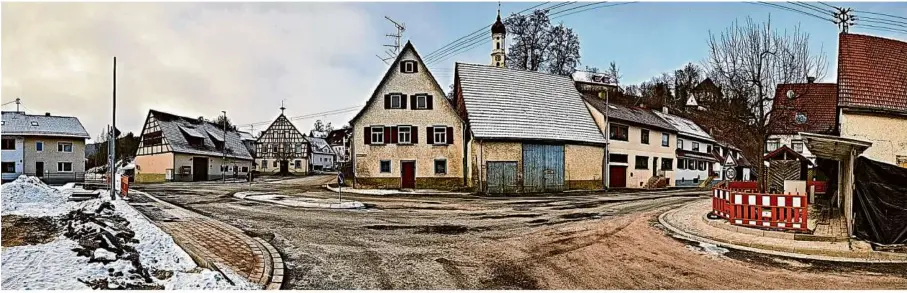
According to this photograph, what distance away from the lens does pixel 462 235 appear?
12406 millimetres

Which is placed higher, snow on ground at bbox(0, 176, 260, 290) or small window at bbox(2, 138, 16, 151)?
small window at bbox(2, 138, 16, 151)

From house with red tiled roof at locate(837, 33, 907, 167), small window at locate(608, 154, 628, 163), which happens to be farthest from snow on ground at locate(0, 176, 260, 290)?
small window at locate(608, 154, 628, 163)

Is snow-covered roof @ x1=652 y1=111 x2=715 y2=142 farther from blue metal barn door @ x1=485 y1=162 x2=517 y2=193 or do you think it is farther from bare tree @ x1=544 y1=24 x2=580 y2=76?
blue metal barn door @ x1=485 y1=162 x2=517 y2=193

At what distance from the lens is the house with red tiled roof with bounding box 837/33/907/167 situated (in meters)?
17.9

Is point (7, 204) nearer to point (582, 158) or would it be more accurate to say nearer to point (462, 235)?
point (462, 235)

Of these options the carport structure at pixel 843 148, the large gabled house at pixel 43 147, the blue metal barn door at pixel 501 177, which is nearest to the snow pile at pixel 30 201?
the carport structure at pixel 843 148

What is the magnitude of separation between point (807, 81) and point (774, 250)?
16.3m

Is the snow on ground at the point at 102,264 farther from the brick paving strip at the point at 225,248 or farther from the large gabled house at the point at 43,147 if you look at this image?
the large gabled house at the point at 43,147

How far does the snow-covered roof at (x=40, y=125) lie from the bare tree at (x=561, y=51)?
38236 mm

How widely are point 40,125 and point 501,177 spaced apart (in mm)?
36332

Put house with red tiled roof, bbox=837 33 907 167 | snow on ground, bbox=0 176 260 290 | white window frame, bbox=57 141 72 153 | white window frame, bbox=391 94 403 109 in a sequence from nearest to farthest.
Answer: snow on ground, bbox=0 176 260 290, house with red tiled roof, bbox=837 33 907 167, white window frame, bbox=391 94 403 109, white window frame, bbox=57 141 72 153

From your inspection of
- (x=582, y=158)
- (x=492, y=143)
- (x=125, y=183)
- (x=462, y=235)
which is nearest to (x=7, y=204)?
(x=125, y=183)

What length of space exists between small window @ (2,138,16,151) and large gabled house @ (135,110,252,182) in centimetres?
1043

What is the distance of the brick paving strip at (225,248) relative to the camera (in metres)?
8.21
